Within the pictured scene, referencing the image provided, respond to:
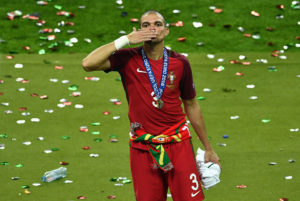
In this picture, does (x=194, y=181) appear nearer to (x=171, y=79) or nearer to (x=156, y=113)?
(x=156, y=113)

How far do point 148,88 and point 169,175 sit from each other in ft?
2.28

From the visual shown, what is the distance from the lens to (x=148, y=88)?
5426 mm

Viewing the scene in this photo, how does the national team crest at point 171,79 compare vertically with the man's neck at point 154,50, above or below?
below

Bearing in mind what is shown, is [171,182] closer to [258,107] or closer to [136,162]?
[136,162]

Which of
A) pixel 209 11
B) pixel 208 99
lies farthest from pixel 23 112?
pixel 209 11

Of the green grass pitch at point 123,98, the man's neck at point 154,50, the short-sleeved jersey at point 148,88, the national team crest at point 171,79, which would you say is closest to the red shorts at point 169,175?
the short-sleeved jersey at point 148,88

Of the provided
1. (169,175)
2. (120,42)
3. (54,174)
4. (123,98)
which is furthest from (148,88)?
(123,98)

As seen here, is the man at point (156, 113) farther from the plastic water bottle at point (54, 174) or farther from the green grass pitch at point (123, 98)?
the plastic water bottle at point (54, 174)

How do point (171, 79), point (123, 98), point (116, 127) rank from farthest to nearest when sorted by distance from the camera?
point (123, 98) < point (116, 127) < point (171, 79)

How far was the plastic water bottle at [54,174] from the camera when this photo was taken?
26.2 feet

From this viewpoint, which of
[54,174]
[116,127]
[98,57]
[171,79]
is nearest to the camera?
[98,57]

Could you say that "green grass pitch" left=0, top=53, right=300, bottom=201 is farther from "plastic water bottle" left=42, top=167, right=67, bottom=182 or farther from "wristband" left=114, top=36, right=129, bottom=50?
"wristband" left=114, top=36, right=129, bottom=50

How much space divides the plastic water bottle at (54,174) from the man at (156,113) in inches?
104

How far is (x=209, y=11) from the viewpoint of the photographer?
43.4ft
